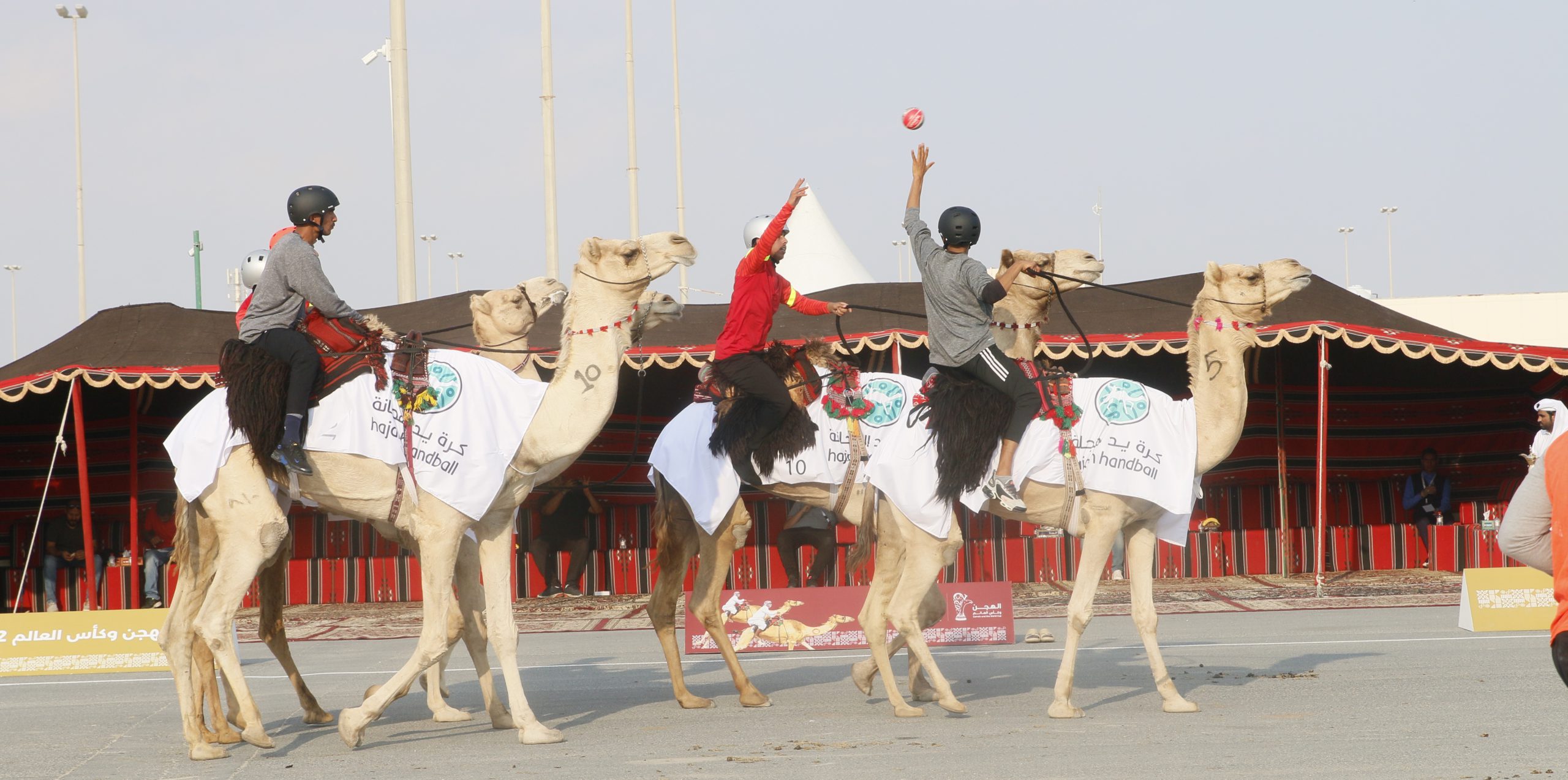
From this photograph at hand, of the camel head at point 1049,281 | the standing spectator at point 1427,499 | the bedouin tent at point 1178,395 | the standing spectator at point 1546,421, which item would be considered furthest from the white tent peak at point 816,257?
the camel head at point 1049,281

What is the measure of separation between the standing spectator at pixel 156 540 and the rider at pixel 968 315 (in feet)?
39.7

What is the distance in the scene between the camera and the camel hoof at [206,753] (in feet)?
24.0

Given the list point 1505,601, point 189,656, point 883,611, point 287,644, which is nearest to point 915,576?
point 883,611

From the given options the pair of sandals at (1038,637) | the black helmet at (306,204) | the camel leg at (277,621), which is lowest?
the pair of sandals at (1038,637)

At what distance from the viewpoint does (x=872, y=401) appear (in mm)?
9312

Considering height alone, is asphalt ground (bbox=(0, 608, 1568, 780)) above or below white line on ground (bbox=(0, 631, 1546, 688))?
above

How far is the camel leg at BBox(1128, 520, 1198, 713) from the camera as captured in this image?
8.13m

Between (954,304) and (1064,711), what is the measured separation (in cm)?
235

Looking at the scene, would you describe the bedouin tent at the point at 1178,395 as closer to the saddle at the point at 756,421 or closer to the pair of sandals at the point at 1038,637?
the pair of sandals at the point at 1038,637

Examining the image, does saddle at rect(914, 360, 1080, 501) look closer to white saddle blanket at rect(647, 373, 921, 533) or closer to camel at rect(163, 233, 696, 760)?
white saddle blanket at rect(647, 373, 921, 533)

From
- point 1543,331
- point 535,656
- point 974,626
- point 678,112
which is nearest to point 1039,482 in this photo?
point 974,626

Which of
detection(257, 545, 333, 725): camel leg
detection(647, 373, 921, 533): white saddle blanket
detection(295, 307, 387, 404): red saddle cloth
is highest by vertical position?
detection(295, 307, 387, 404): red saddle cloth

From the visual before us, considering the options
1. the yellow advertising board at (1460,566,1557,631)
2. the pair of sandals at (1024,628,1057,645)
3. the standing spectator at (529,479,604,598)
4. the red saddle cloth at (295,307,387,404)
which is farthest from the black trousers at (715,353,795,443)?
the standing spectator at (529,479,604,598)

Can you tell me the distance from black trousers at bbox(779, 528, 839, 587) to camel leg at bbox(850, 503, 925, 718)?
22.3 feet
